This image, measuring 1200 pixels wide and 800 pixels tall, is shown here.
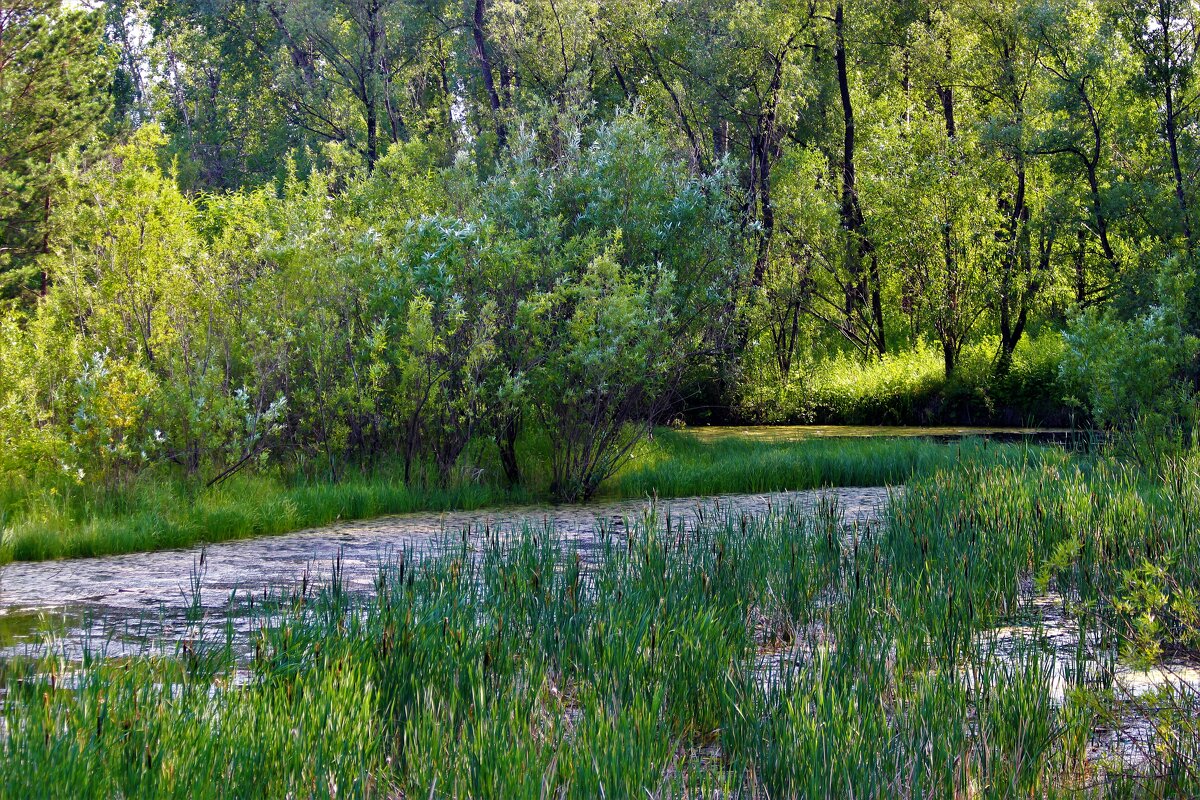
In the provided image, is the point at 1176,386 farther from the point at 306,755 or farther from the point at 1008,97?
the point at 1008,97

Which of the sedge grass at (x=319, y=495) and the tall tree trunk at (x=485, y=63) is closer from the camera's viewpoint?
the sedge grass at (x=319, y=495)

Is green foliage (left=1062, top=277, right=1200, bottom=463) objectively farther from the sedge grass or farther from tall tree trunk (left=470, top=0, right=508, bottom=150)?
tall tree trunk (left=470, top=0, right=508, bottom=150)

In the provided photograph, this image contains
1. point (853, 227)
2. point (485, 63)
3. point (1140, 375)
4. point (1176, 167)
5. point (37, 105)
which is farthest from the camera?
point (485, 63)

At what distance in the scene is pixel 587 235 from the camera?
567 inches

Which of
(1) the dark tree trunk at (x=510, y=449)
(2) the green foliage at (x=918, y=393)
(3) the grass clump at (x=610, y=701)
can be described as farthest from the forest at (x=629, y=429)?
(1) the dark tree trunk at (x=510, y=449)

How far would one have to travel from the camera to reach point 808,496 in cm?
1220

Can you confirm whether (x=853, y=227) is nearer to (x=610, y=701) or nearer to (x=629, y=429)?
(x=629, y=429)

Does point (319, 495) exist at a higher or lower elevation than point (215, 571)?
higher

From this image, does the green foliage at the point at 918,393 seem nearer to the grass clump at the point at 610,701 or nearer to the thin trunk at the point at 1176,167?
the thin trunk at the point at 1176,167

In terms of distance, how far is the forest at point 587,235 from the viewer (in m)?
11.9

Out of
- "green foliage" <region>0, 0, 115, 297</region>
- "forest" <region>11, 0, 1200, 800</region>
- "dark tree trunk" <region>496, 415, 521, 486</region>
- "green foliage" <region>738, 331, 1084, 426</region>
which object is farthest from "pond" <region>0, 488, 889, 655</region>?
"green foliage" <region>738, 331, 1084, 426</region>

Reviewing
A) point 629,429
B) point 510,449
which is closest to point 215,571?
point 510,449

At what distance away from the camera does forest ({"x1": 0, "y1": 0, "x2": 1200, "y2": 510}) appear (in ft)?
38.9

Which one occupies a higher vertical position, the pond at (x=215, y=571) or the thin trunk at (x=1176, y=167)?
the thin trunk at (x=1176, y=167)
